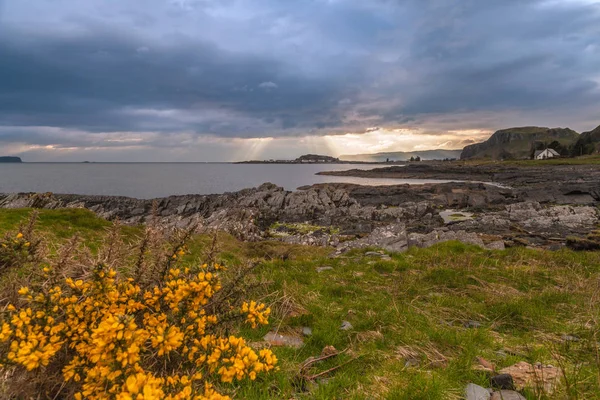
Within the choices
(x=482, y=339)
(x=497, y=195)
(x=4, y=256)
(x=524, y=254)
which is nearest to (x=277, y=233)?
(x=524, y=254)

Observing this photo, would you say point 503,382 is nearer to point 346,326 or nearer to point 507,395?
point 507,395

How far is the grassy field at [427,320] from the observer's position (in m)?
4.85

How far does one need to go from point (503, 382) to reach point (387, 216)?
3502 centimetres

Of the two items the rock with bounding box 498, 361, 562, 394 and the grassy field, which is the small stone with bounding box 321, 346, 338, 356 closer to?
the grassy field

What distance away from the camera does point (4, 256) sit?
411 cm

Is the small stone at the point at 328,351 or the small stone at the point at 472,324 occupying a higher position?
the small stone at the point at 328,351

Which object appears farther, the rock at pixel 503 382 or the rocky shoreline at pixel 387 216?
the rocky shoreline at pixel 387 216

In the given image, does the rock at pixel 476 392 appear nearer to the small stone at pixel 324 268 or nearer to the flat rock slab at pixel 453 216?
the small stone at pixel 324 268

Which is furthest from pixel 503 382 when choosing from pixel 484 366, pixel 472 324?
pixel 472 324

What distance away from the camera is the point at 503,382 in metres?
4.80

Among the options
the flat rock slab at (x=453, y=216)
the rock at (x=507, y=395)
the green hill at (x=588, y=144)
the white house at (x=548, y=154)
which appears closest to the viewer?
the rock at (x=507, y=395)

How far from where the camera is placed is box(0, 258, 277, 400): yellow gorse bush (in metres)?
2.69

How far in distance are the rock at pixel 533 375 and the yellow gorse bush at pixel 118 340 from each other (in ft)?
12.6

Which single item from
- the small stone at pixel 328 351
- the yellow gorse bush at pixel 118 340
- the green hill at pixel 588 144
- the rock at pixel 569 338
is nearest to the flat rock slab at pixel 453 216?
the rock at pixel 569 338
